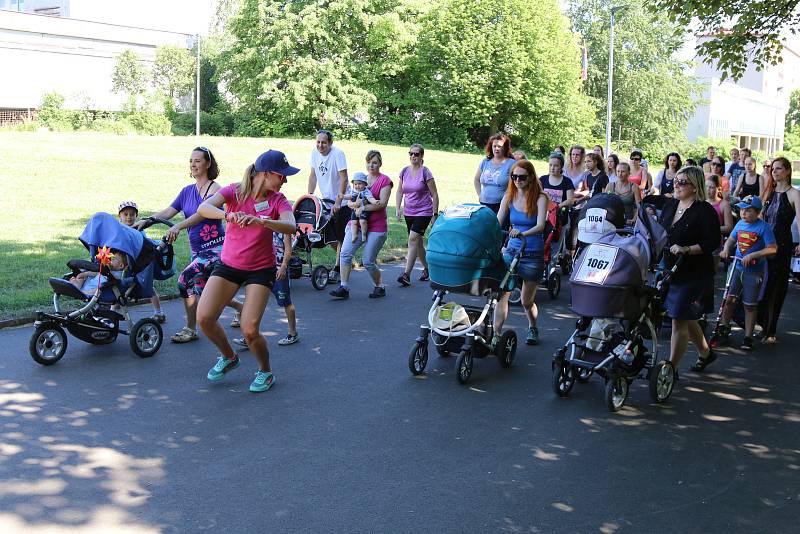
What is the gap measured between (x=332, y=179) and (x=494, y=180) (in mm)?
2403

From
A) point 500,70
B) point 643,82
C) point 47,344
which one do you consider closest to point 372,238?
point 47,344

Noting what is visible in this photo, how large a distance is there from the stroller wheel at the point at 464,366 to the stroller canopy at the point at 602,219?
1.47 meters

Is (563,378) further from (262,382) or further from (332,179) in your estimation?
(332,179)

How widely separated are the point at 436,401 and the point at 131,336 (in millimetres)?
3043

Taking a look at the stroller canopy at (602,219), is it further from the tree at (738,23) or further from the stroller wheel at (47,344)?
the tree at (738,23)

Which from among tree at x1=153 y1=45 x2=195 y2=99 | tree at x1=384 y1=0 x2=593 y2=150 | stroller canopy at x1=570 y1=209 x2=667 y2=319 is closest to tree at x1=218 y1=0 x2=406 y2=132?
tree at x1=384 y1=0 x2=593 y2=150

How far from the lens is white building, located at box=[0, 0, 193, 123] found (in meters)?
73.6

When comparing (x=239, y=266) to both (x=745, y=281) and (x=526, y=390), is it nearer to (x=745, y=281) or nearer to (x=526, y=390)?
(x=526, y=390)

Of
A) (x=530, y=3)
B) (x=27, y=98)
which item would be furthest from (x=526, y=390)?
(x=27, y=98)

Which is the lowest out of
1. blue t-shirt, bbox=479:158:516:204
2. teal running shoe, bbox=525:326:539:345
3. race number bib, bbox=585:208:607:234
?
teal running shoe, bbox=525:326:539:345

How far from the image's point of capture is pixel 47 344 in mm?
8086

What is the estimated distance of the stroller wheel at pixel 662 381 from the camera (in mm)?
7418

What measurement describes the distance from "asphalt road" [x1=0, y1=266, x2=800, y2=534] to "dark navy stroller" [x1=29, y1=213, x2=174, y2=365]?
23cm

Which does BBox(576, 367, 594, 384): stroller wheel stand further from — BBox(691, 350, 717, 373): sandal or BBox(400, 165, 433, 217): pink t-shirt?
BBox(400, 165, 433, 217): pink t-shirt
